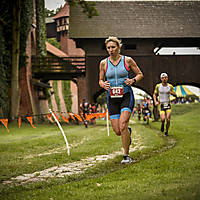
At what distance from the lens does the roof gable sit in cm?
2748

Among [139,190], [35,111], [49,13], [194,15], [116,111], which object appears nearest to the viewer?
[139,190]

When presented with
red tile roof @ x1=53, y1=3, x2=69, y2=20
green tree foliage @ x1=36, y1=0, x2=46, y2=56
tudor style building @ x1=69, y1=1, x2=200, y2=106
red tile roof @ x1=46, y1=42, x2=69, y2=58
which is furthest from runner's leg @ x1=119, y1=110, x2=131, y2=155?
red tile roof @ x1=53, y1=3, x2=69, y2=20

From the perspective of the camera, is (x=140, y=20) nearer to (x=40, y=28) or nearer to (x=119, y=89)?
(x=40, y=28)

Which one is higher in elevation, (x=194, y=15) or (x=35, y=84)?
(x=194, y=15)

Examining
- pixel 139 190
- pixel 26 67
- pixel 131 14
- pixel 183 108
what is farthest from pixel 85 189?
pixel 183 108

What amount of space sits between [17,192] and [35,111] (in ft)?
80.0

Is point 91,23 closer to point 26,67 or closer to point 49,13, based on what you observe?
point 26,67

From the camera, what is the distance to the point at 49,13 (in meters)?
61.1

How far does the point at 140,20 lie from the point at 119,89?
24.4 m

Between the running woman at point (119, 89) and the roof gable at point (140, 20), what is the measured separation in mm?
21102

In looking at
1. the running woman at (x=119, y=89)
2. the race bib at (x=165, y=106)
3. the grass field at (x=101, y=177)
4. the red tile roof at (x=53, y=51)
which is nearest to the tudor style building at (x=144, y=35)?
the red tile roof at (x=53, y=51)

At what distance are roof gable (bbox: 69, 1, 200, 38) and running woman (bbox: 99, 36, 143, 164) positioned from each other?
21.1 m

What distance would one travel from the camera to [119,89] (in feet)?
19.6

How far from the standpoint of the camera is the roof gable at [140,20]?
27.5 meters
